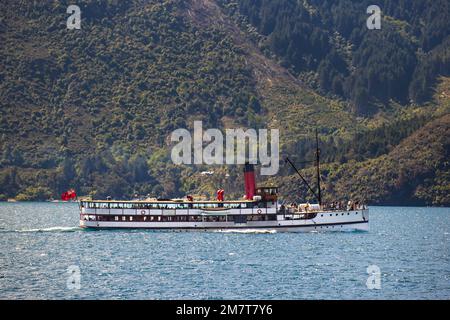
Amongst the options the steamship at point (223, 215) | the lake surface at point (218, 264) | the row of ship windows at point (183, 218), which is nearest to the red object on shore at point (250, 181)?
the steamship at point (223, 215)

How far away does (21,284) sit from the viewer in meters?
77.2

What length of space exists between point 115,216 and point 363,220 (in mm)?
28724

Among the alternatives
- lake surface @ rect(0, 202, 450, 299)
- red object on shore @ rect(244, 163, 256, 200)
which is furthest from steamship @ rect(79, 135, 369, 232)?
lake surface @ rect(0, 202, 450, 299)

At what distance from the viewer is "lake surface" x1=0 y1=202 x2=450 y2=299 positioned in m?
74.9

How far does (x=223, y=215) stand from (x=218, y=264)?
31.8 meters

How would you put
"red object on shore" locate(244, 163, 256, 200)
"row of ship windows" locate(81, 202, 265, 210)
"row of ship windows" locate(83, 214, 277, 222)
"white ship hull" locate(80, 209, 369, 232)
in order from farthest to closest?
"red object on shore" locate(244, 163, 256, 200), "white ship hull" locate(80, 209, 369, 232), "row of ship windows" locate(83, 214, 277, 222), "row of ship windows" locate(81, 202, 265, 210)

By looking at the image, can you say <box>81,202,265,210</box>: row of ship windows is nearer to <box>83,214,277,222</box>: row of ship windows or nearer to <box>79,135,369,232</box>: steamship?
<box>79,135,369,232</box>: steamship

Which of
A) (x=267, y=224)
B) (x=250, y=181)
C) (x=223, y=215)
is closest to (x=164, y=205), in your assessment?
(x=223, y=215)

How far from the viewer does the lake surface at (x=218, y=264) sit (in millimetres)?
74938

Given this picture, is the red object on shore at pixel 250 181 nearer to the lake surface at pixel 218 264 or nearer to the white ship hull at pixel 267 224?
the white ship hull at pixel 267 224

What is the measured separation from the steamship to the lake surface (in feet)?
5.10

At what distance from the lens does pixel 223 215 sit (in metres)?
122

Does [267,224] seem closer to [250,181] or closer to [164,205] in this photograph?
[250,181]
